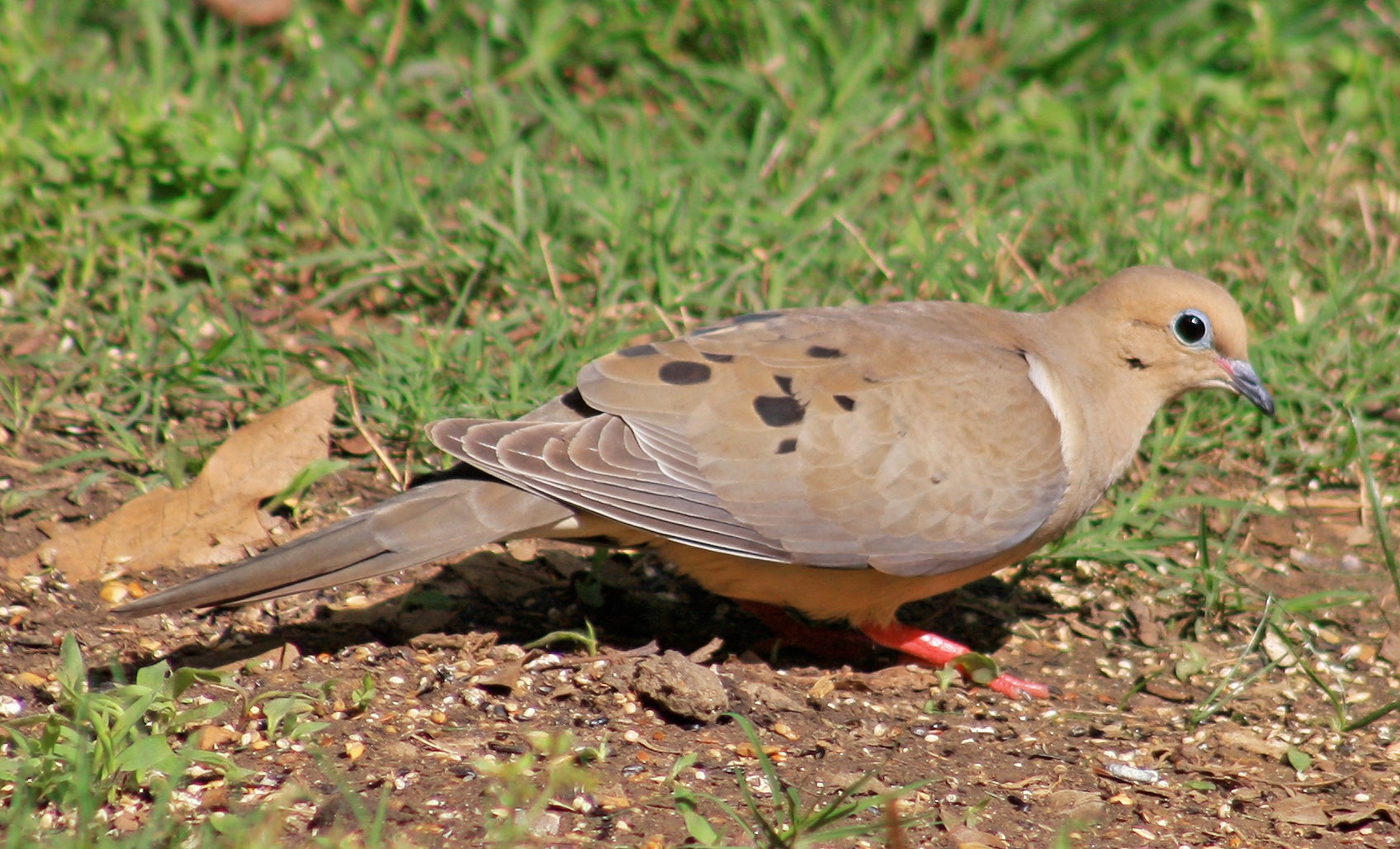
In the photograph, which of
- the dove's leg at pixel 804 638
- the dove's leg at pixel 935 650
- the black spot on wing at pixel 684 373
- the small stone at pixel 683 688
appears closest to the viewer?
the small stone at pixel 683 688

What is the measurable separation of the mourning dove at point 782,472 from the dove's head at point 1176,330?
0.32m

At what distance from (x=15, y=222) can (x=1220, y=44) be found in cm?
476

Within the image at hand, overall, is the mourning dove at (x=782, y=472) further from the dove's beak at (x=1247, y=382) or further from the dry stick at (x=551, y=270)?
the dry stick at (x=551, y=270)

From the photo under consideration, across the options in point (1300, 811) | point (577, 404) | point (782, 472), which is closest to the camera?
point (1300, 811)

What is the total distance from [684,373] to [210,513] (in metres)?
1.43

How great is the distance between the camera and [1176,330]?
4.09m

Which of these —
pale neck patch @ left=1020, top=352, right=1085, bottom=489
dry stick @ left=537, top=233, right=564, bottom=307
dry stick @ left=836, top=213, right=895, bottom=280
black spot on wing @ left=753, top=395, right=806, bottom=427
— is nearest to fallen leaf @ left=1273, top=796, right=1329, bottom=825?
pale neck patch @ left=1020, top=352, right=1085, bottom=489

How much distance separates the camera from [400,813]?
3.02 meters

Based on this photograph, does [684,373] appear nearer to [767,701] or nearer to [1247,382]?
[767,701]

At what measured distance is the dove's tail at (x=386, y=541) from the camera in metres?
3.40

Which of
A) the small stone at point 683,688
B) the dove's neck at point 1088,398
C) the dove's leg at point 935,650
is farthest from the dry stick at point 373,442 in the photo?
the dove's neck at point 1088,398

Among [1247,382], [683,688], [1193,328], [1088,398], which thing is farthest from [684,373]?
[1247,382]

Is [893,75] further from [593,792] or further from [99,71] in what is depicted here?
[593,792]

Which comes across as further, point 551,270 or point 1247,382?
point 551,270
